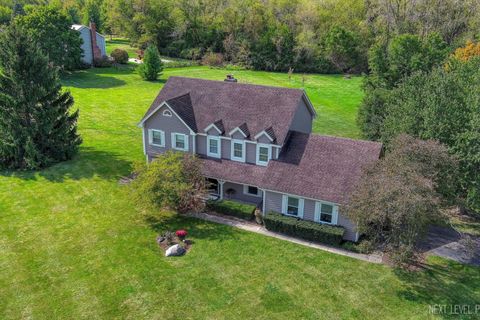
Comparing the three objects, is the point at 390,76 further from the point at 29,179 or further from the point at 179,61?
the point at 179,61

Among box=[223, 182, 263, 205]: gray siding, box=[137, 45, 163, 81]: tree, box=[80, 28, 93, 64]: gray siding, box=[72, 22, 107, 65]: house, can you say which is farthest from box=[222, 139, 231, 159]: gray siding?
box=[80, 28, 93, 64]: gray siding

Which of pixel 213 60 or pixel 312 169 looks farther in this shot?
pixel 213 60

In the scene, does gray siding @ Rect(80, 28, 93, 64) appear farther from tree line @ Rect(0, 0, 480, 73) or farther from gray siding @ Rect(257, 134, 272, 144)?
gray siding @ Rect(257, 134, 272, 144)

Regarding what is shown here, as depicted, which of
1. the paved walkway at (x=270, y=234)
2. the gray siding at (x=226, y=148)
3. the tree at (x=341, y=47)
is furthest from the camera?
the tree at (x=341, y=47)

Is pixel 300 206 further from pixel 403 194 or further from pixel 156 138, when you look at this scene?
pixel 156 138

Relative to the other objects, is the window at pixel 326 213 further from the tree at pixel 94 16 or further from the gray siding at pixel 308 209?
the tree at pixel 94 16

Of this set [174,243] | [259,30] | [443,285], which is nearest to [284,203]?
[174,243]

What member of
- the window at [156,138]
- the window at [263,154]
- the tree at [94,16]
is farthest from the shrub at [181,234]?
the tree at [94,16]
